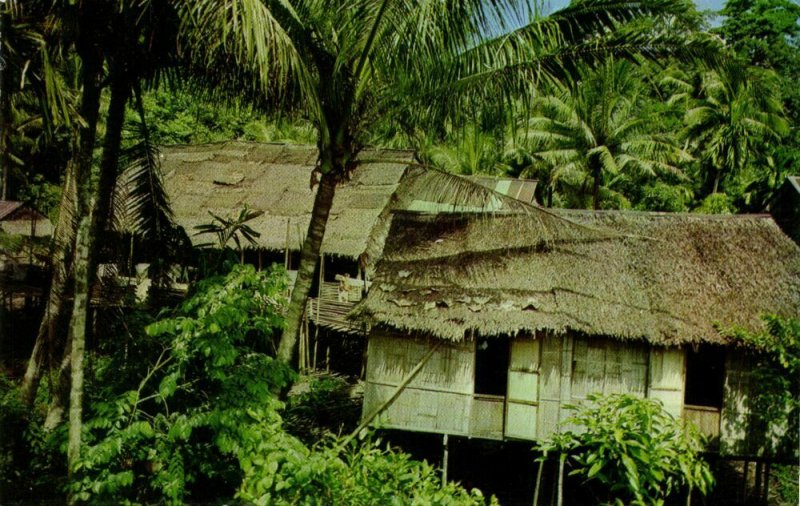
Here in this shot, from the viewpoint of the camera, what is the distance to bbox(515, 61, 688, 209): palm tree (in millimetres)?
17281

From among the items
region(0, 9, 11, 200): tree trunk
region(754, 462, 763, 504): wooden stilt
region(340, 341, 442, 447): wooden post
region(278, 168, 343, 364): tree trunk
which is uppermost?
region(0, 9, 11, 200): tree trunk

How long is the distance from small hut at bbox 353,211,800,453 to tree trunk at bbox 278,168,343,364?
149 centimetres

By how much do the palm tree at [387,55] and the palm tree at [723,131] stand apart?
466 inches

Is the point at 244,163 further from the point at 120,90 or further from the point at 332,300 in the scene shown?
the point at 120,90

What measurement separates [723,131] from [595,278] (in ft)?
39.6

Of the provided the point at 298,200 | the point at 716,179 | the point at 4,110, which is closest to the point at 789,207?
the point at 716,179

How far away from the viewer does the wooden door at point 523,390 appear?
27.2ft

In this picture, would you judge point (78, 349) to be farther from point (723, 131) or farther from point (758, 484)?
point (723, 131)

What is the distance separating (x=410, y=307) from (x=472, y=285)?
0.93m

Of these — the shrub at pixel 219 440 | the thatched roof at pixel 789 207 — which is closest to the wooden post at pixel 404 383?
the shrub at pixel 219 440

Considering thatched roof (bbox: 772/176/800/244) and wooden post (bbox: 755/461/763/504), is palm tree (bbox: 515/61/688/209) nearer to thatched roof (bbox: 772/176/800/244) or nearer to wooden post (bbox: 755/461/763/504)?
thatched roof (bbox: 772/176/800/244)

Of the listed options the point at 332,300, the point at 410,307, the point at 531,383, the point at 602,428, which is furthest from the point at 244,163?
the point at 602,428

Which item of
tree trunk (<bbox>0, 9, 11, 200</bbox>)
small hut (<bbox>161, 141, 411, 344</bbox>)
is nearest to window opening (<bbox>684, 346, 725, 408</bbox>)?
small hut (<bbox>161, 141, 411, 344</bbox>)

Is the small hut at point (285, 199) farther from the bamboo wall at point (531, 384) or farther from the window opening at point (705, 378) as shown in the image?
the window opening at point (705, 378)
